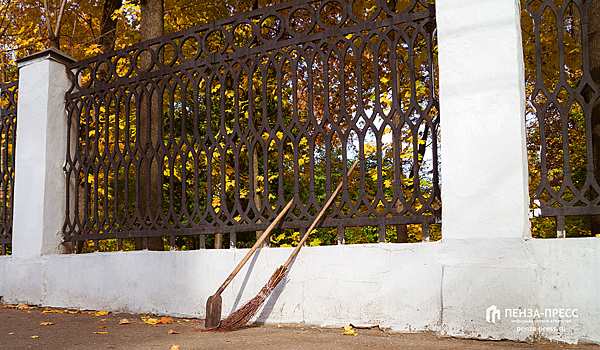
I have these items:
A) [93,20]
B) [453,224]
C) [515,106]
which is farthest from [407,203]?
[93,20]

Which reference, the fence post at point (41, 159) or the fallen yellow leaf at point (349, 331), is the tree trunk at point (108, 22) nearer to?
the fence post at point (41, 159)

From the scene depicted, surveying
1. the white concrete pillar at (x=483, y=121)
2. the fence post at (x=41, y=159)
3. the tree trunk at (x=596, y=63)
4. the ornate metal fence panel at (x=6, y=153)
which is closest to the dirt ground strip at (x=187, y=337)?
the white concrete pillar at (x=483, y=121)

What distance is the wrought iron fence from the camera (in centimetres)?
359

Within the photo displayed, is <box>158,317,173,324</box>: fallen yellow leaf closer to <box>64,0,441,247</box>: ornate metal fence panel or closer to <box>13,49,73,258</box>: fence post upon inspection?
<box>64,0,441,247</box>: ornate metal fence panel

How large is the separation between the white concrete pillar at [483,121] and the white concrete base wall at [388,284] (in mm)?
192

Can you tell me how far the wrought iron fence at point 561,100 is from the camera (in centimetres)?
359

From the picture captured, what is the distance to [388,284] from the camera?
157 inches

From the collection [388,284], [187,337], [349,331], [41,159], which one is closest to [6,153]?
[41,159]

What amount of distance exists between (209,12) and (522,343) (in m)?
8.83

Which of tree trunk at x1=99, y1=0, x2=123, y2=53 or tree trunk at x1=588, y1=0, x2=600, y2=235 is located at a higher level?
tree trunk at x1=99, y1=0, x2=123, y2=53

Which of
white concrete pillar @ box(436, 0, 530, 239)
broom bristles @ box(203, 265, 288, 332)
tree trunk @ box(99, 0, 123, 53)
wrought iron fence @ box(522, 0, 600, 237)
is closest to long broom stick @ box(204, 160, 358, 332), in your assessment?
broom bristles @ box(203, 265, 288, 332)

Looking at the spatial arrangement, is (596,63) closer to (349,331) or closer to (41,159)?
(349,331)

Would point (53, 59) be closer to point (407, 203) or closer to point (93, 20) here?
point (407, 203)

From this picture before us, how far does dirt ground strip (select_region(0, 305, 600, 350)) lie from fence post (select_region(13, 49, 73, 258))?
48.7 inches
